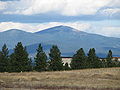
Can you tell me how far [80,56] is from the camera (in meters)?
90.0

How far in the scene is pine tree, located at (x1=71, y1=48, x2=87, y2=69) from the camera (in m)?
90.1

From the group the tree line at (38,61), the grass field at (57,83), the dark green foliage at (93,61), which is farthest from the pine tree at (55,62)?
the grass field at (57,83)

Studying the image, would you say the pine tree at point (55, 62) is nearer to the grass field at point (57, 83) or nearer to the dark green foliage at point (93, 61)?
the dark green foliage at point (93, 61)

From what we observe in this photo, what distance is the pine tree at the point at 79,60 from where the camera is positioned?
90062 mm

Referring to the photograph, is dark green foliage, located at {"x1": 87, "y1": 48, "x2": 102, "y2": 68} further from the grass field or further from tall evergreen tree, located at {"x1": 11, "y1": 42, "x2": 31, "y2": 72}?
the grass field

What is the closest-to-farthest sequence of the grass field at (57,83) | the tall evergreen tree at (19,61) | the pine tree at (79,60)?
1. the grass field at (57,83)
2. the tall evergreen tree at (19,61)
3. the pine tree at (79,60)

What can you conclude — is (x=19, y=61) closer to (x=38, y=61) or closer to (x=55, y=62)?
(x=38, y=61)

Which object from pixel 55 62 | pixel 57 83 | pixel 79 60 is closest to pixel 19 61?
pixel 55 62

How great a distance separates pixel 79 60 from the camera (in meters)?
90.6

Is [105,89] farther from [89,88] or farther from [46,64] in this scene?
[46,64]

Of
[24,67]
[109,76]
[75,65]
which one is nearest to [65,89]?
[109,76]

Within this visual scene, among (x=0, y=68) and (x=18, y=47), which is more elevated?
(x=18, y=47)

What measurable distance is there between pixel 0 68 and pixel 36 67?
8663 millimetres

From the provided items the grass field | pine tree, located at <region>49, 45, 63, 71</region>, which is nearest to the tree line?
pine tree, located at <region>49, 45, 63, 71</region>
